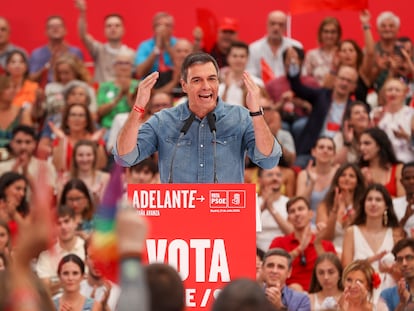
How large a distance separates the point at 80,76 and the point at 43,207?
32.3 ft

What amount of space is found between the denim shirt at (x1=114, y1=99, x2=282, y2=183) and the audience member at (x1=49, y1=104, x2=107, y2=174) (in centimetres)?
494

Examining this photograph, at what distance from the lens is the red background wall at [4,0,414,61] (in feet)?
53.8

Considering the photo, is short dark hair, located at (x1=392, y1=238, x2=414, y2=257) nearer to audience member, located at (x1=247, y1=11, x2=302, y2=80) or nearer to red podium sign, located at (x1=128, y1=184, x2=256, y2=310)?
red podium sign, located at (x1=128, y1=184, x2=256, y2=310)

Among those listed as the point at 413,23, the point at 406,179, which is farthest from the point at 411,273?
the point at 413,23

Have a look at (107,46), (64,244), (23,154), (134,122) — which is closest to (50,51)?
(107,46)

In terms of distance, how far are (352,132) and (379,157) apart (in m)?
0.73

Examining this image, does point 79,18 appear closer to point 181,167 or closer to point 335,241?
point 335,241

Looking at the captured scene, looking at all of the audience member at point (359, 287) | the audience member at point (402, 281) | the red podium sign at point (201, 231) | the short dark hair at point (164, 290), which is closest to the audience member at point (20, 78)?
the audience member at point (359, 287)

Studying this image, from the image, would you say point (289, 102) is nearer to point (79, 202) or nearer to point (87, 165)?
point (87, 165)

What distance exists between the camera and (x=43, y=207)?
479 cm

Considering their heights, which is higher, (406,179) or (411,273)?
(406,179)

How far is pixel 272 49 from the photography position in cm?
1469

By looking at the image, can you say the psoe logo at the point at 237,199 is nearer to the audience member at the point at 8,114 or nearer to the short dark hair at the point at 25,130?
the short dark hair at the point at 25,130

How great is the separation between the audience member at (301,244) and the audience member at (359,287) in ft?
2.77
